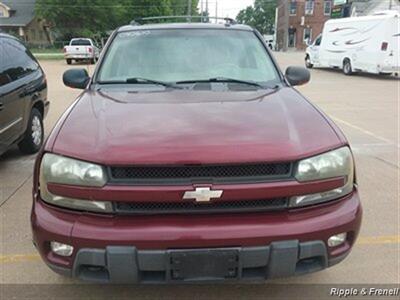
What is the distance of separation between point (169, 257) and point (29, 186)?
3.34m

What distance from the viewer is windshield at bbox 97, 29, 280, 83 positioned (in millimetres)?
3850

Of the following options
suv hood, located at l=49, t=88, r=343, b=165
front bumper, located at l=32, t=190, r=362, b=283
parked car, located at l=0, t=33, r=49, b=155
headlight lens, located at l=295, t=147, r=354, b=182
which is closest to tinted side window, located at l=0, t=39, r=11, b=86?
parked car, located at l=0, t=33, r=49, b=155

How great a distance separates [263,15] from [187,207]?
102810 mm

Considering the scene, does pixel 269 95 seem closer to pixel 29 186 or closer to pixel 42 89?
pixel 29 186

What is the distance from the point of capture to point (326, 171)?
8.45 feet

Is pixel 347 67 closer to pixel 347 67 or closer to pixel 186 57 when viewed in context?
pixel 347 67

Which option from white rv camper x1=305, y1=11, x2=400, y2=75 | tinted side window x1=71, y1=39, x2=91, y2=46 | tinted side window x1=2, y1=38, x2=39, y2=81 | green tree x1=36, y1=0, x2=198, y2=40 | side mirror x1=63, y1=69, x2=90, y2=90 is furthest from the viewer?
green tree x1=36, y1=0, x2=198, y2=40

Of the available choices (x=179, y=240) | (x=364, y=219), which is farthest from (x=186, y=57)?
(x=364, y=219)

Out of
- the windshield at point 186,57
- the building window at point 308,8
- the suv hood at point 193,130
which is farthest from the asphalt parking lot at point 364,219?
the building window at point 308,8

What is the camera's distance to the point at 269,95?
11.1ft

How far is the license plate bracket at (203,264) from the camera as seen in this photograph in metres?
2.38

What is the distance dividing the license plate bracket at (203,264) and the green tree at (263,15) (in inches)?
3854

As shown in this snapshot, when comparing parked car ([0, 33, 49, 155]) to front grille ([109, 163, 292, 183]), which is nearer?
front grille ([109, 163, 292, 183])

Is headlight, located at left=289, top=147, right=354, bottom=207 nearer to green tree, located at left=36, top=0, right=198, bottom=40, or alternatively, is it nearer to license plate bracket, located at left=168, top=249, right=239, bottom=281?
license plate bracket, located at left=168, top=249, right=239, bottom=281
